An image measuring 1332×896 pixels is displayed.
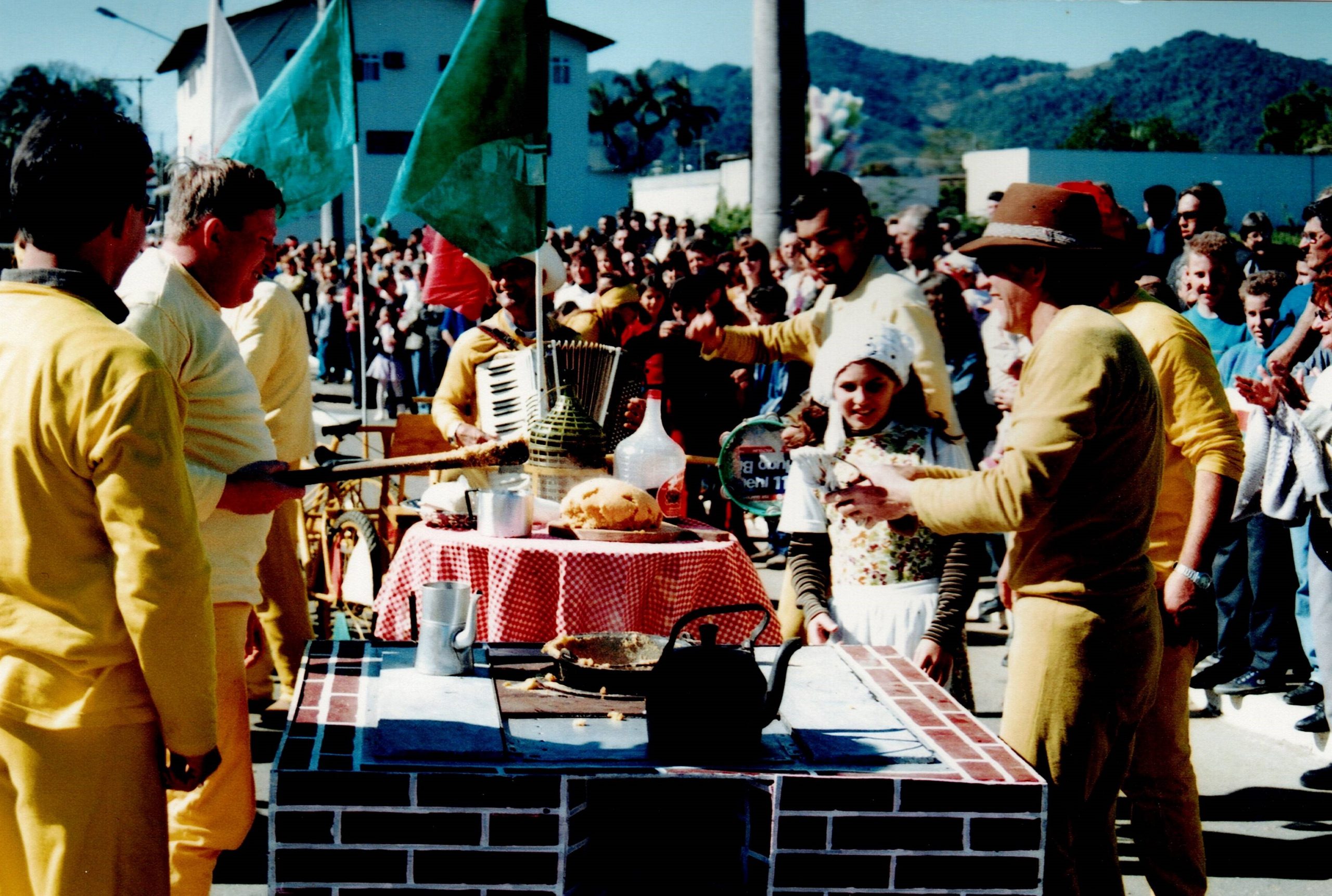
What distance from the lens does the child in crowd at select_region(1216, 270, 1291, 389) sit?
6570mm

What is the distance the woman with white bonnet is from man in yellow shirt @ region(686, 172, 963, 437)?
54 cm

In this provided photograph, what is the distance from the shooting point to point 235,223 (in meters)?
3.50

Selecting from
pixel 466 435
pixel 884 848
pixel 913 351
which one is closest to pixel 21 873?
pixel 884 848

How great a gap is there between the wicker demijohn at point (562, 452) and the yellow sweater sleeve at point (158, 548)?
8.15 feet

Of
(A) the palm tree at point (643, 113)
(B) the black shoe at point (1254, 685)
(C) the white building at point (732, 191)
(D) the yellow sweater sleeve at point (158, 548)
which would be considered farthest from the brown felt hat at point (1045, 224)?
(A) the palm tree at point (643, 113)

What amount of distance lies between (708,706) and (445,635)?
84 cm

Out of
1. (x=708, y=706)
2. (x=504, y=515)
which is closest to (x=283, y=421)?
(x=504, y=515)

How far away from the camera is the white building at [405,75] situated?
55.8 meters

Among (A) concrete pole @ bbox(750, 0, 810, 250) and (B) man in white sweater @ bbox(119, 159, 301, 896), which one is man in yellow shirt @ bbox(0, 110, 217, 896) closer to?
(B) man in white sweater @ bbox(119, 159, 301, 896)

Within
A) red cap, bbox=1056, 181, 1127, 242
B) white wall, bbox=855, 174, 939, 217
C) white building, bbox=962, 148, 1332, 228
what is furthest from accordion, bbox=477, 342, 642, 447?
white wall, bbox=855, 174, 939, 217

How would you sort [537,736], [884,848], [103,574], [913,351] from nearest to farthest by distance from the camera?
[103,574] → [884,848] → [537,736] → [913,351]

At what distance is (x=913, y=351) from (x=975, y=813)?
5.62ft

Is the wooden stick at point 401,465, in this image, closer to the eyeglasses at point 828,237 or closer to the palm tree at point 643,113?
the eyeglasses at point 828,237

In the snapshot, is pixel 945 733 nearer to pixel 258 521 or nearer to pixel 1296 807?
pixel 258 521
